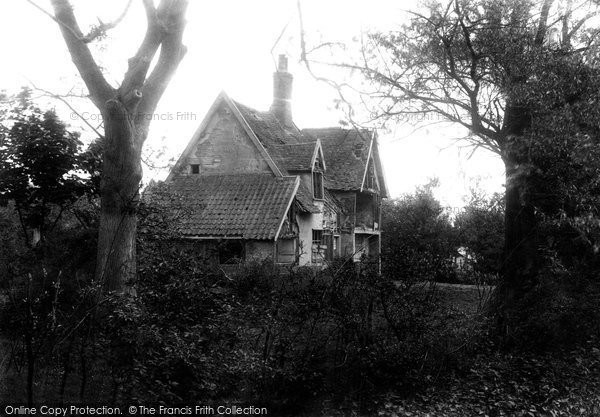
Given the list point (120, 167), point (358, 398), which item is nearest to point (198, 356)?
point (358, 398)

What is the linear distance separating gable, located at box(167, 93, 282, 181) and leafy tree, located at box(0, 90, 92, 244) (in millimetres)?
11718

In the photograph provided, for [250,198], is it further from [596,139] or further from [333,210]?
[596,139]

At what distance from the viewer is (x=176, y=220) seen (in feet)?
42.4

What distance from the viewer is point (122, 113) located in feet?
32.0

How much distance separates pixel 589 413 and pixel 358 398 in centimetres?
360

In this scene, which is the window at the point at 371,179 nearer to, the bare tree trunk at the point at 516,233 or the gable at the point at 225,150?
the gable at the point at 225,150

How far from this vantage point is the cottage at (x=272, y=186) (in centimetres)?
2089

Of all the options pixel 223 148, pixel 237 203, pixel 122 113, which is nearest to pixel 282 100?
pixel 223 148

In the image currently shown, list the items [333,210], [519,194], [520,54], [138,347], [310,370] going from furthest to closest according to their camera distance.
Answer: [333,210], [519,194], [520,54], [310,370], [138,347]

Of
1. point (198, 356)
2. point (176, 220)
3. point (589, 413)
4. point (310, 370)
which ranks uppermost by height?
point (176, 220)

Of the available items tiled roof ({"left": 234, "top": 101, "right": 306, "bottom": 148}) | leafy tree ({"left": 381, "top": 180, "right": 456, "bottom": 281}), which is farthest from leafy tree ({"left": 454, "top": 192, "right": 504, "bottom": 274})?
tiled roof ({"left": 234, "top": 101, "right": 306, "bottom": 148})

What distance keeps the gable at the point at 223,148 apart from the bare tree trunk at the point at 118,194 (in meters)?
13.7

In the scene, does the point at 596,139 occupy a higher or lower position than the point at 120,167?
higher

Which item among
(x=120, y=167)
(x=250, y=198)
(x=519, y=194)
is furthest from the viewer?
(x=250, y=198)
